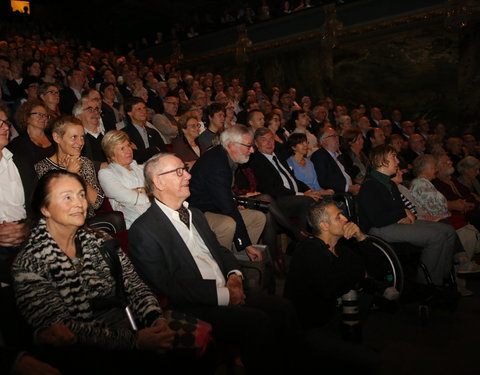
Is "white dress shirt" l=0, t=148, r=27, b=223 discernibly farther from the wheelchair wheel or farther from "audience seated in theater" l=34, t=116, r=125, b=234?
the wheelchair wheel

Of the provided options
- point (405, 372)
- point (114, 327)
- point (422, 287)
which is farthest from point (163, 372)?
Result: point (422, 287)

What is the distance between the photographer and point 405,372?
7.02ft

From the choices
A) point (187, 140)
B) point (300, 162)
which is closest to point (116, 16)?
point (187, 140)

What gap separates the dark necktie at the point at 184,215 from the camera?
2084 mm

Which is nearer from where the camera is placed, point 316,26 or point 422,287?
point 422,287

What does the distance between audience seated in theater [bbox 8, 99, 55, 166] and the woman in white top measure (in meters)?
0.55

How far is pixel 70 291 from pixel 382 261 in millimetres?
2129

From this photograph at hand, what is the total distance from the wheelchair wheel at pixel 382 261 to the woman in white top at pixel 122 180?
5.65 ft

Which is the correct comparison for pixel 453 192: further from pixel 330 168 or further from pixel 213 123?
pixel 213 123

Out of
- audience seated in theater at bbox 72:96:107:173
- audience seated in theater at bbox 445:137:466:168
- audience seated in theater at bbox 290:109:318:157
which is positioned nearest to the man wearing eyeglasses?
audience seated in theater at bbox 72:96:107:173

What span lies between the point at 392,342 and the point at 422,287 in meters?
0.58

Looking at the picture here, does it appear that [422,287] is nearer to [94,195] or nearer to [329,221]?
[329,221]

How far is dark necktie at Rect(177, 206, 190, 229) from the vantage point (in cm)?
208

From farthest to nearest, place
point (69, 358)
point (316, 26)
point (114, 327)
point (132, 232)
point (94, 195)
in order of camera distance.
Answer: point (316, 26)
point (94, 195)
point (132, 232)
point (114, 327)
point (69, 358)
